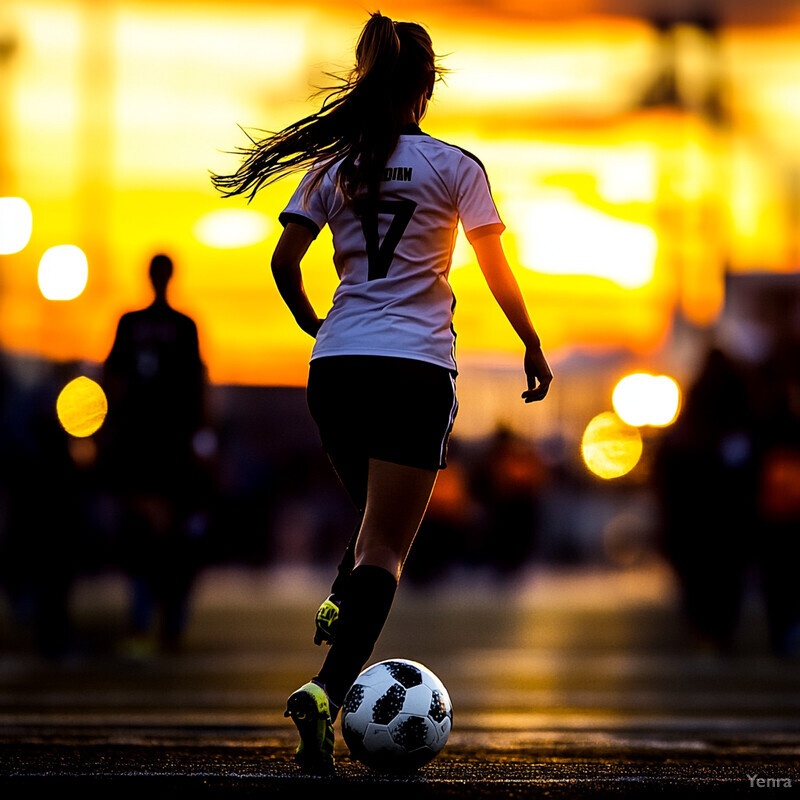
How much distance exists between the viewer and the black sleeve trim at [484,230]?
514 centimetres

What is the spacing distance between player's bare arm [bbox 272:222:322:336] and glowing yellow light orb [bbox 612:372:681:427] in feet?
92.3

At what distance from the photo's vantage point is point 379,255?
512 cm

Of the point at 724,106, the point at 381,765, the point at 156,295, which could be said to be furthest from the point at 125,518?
the point at 724,106

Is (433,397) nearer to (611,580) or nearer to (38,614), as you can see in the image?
(38,614)

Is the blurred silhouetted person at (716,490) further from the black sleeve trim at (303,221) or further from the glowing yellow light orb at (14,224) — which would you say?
the glowing yellow light orb at (14,224)

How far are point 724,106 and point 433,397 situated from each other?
2962 cm

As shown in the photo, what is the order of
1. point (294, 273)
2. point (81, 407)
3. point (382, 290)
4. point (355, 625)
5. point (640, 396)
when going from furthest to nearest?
point (640, 396)
point (81, 407)
point (294, 273)
point (382, 290)
point (355, 625)

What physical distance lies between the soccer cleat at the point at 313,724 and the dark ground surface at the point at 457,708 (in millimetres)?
91

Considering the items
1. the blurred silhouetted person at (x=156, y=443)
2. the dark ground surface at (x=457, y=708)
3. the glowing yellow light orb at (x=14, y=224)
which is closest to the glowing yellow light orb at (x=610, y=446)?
the glowing yellow light orb at (x=14, y=224)

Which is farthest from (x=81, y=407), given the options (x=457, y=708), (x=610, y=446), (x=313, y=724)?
(x=610, y=446)

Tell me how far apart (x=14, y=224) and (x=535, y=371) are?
22.7 metres

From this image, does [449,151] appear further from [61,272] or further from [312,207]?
[61,272]

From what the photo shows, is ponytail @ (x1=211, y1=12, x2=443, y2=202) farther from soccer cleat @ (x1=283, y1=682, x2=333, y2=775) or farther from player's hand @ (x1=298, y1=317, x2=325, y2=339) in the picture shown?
soccer cleat @ (x1=283, y1=682, x2=333, y2=775)

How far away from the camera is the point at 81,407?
1180cm
